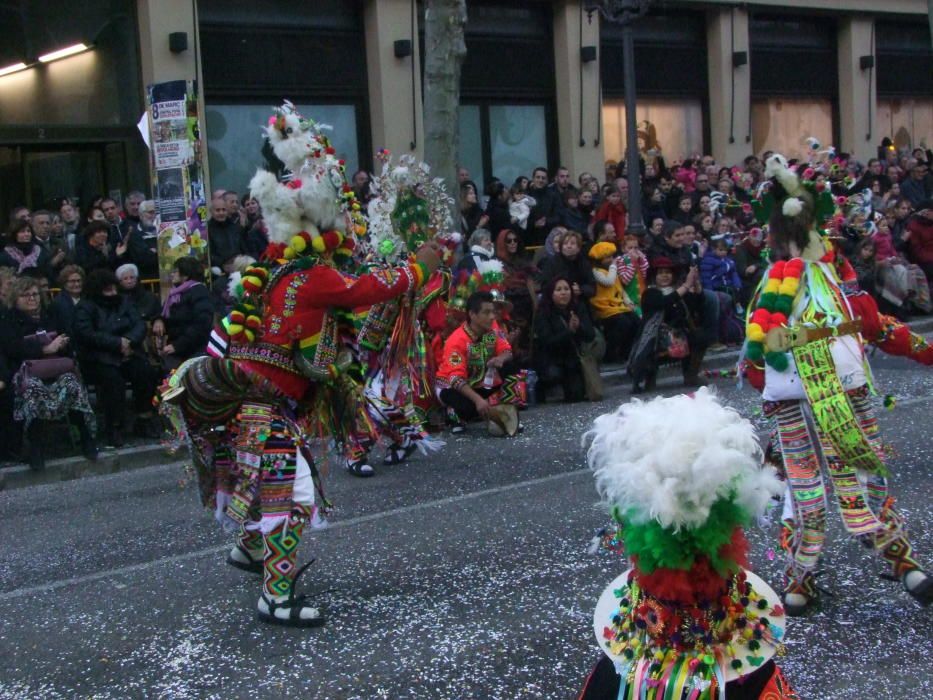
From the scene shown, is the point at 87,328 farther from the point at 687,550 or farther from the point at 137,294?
the point at 687,550

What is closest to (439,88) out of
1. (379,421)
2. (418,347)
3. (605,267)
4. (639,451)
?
(605,267)

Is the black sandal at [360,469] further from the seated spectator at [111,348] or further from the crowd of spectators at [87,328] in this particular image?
the seated spectator at [111,348]

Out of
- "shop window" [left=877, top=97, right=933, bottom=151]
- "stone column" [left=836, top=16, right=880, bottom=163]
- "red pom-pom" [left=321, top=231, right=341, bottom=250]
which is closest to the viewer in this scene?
"red pom-pom" [left=321, top=231, right=341, bottom=250]

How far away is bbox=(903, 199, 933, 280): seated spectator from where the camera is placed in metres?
16.4

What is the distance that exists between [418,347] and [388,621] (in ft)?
14.9

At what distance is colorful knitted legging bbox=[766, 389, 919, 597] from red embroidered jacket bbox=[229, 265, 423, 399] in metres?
1.88

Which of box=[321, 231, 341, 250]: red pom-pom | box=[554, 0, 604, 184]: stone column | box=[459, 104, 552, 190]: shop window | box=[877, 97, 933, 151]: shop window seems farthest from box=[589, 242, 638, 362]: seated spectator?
box=[877, 97, 933, 151]: shop window

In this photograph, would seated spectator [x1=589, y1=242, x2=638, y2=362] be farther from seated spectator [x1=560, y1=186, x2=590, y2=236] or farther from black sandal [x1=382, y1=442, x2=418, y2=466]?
black sandal [x1=382, y1=442, x2=418, y2=466]

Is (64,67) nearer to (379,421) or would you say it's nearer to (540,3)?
(540,3)

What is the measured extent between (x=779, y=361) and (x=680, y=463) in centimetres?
237

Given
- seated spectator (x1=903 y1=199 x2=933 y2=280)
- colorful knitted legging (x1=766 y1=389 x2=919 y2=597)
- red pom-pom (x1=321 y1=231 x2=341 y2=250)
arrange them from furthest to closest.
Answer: seated spectator (x1=903 y1=199 x2=933 y2=280) → red pom-pom (x1=321 y1=231 x2=341 y2=250) → colorful knitted legging (x1=766 y1=389 x2=919 y2=597)

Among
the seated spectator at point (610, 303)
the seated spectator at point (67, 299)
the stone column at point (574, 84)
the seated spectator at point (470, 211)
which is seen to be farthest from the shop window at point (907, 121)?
the seated spectator at point (67, 299)

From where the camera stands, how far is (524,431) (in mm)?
10375

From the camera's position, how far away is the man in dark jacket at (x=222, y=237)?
1234 cm
